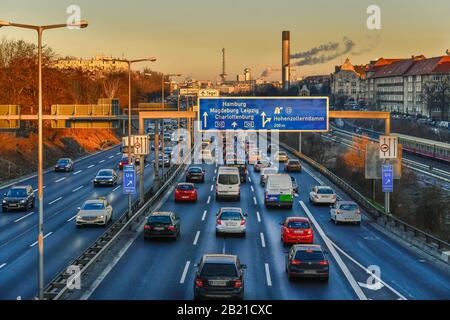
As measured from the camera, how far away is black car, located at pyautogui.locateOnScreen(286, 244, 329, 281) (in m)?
23.7

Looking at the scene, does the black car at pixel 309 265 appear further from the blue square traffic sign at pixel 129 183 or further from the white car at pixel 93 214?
the blue square traffic sign at pixel 129 183

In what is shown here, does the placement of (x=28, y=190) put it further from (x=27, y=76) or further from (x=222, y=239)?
(x=27, y=76)

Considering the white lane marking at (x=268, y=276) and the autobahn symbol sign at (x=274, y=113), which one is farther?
the autobahn symbol sign at (x=274, y=113)

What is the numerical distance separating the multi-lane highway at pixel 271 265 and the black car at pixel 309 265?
1.15 ft

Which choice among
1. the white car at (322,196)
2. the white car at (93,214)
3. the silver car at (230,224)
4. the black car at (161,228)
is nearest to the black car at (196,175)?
the white car at (322,196)

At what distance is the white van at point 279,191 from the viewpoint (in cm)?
4397

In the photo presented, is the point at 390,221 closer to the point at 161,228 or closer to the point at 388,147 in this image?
the point at 388,147

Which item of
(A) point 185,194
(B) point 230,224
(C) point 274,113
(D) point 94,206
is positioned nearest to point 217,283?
(B) point 230,224

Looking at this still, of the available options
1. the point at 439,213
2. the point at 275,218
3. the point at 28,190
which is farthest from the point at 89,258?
the point at 439,213

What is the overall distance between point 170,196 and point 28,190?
35.3 feet

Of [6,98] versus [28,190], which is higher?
[6,98]

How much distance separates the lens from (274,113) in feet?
136
